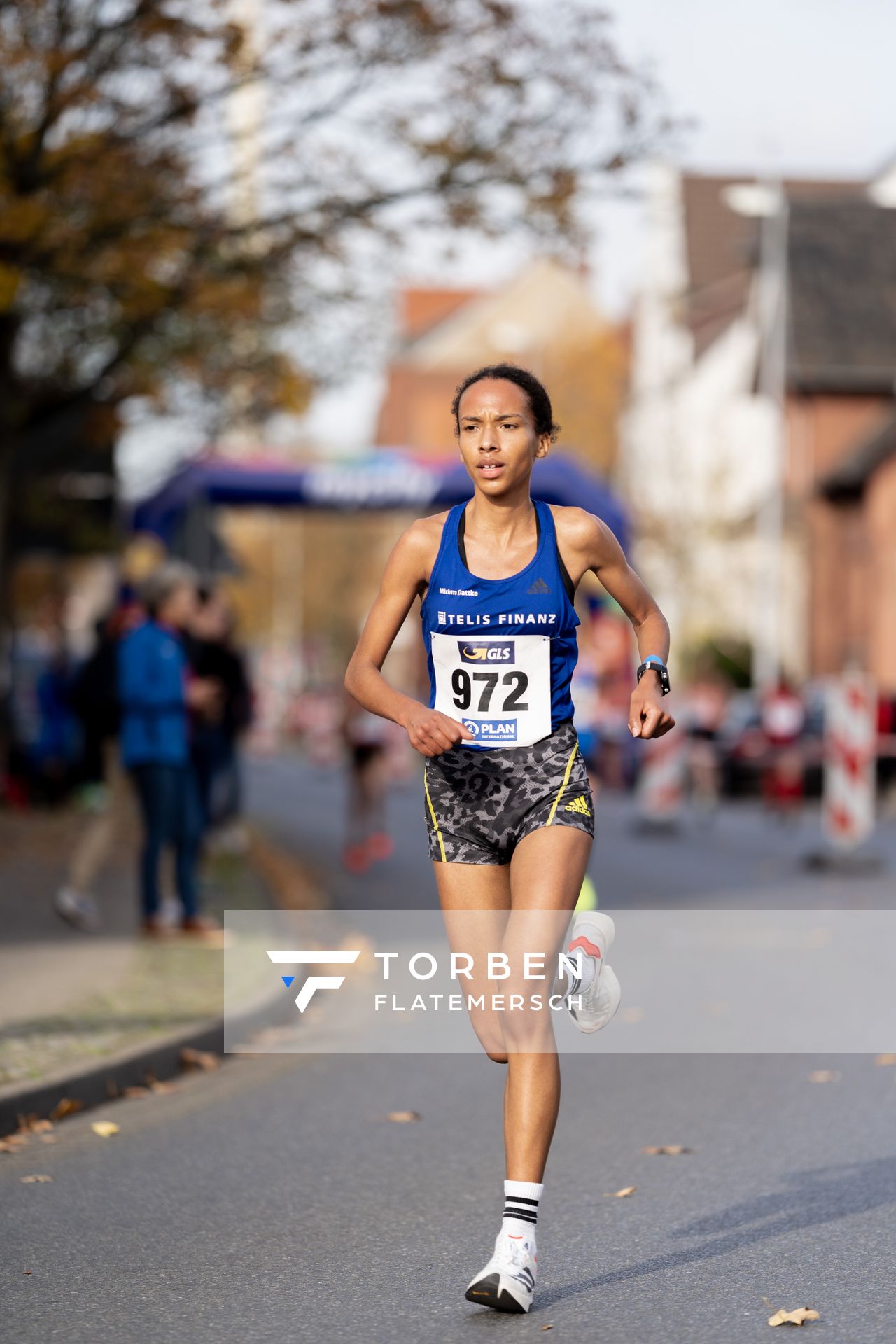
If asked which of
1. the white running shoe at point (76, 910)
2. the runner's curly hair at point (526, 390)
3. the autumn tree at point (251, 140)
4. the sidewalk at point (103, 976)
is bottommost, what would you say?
the sidewalk at point (103, 976)

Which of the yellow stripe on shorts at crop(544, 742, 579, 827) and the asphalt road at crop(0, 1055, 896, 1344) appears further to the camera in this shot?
the yellow stripe on shorts at crop(544, 742, 579, 827)

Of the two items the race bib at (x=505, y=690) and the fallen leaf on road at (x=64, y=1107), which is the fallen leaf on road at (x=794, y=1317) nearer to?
the race bib at (x=505, y=690)

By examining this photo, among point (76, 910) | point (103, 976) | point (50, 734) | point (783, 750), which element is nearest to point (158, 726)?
point (76, 910)

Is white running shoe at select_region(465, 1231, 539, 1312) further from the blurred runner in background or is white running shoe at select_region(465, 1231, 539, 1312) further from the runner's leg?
the blurred runner in background

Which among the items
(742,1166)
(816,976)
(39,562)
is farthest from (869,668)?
(742,1166)

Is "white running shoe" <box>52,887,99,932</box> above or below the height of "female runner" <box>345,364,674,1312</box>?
below

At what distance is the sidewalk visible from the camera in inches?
328

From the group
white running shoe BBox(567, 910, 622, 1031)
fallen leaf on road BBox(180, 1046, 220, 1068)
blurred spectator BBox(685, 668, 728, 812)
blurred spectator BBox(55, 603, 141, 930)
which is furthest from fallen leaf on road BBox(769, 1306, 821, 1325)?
blurred spectator BBox(685, 668, 728, 812)

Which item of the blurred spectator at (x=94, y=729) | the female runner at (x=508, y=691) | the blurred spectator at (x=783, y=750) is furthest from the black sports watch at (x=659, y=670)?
the blurred spectator at (x=783, y=750)

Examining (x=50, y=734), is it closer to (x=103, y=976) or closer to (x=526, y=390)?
(x=103, y=976)

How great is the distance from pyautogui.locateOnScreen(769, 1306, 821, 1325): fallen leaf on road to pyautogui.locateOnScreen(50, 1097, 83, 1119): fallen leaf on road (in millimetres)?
3381

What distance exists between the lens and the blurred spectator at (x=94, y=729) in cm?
1262

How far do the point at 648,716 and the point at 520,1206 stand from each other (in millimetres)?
1135

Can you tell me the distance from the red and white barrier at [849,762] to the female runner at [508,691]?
13.3m
